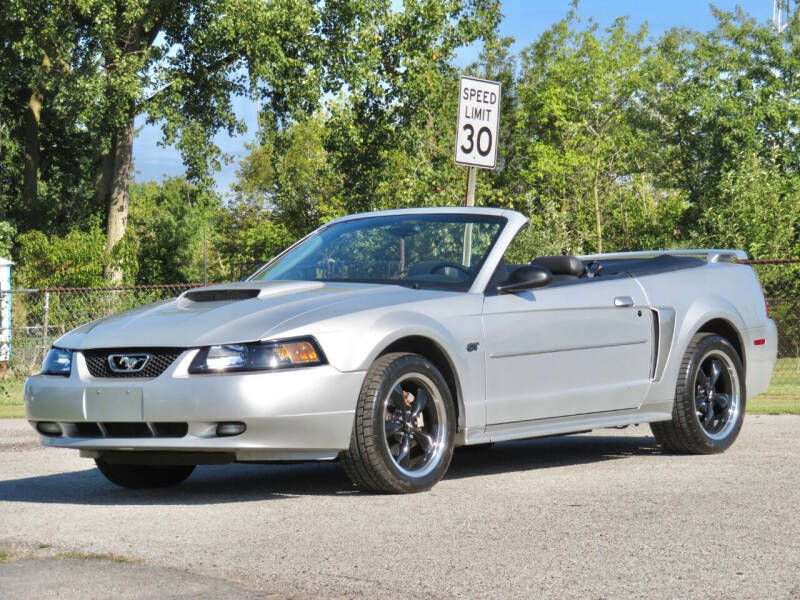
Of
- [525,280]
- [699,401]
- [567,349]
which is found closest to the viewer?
[525,280]

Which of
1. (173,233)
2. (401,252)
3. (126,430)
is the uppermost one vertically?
(173,233)

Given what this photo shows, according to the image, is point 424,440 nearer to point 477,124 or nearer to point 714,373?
point 714,373

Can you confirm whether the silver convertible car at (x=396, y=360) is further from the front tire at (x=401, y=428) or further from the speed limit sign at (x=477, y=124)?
the speed limit sign at (x=477, y=124)

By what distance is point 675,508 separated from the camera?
6.22 metres

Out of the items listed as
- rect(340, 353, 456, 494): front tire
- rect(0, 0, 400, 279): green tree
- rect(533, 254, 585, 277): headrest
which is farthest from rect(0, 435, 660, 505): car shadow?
rect(0, 0, 400, 279): green tree

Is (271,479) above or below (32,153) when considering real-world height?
below

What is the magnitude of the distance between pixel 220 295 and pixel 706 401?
3.55 metres

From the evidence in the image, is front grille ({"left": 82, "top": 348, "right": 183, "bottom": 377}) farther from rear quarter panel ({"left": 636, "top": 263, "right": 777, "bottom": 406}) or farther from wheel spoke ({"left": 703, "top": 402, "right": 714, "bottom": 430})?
wheel spoke ({"left": 703, "top": 402, "right": 714, "bottom": 430})

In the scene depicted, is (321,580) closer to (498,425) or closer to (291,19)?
(498,425)

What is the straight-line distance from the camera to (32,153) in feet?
150

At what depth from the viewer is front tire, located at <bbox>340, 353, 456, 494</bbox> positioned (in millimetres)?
6547

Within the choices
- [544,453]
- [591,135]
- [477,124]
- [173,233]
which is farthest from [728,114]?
[544,453]

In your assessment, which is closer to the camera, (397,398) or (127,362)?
(127,362)

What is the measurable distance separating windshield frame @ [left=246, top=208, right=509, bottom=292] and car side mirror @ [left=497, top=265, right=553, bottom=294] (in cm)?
17
